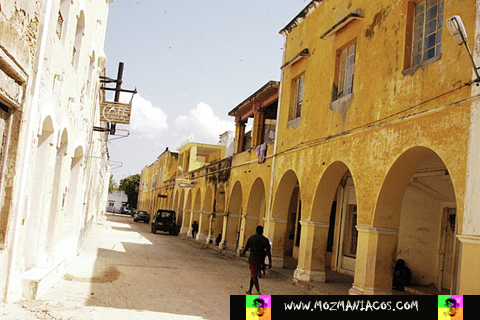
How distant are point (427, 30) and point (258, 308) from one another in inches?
330

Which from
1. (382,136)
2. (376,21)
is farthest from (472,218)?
(376,21)

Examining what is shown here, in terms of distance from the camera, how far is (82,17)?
10.4 m

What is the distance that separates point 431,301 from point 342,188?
15.5 metres

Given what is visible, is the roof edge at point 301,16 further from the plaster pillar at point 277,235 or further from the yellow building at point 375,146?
the plaster pillar at point 277,235

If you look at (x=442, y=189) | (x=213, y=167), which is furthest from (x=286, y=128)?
(x=213, y=167)

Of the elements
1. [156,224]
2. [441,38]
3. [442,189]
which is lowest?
[156,224]

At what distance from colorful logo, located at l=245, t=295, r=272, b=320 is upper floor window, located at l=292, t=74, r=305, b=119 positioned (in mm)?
13329

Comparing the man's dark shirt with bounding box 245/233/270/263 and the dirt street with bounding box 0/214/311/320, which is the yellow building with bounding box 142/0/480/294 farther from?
the dirt street with bounding box 0/214/311/320

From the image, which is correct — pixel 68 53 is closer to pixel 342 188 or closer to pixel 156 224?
pixel 342 188

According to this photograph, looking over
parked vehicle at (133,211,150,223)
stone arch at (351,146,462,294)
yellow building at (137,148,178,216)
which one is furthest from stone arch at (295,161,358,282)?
parked vehicle at (133,211,150,223)

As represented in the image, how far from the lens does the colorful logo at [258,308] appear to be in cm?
279

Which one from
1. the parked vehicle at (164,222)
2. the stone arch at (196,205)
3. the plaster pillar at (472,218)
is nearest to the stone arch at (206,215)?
the stone arch at (196,205)

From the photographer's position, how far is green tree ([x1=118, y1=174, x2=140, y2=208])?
9175 centimetres

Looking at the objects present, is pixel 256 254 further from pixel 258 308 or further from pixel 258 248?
pixel 258 308
